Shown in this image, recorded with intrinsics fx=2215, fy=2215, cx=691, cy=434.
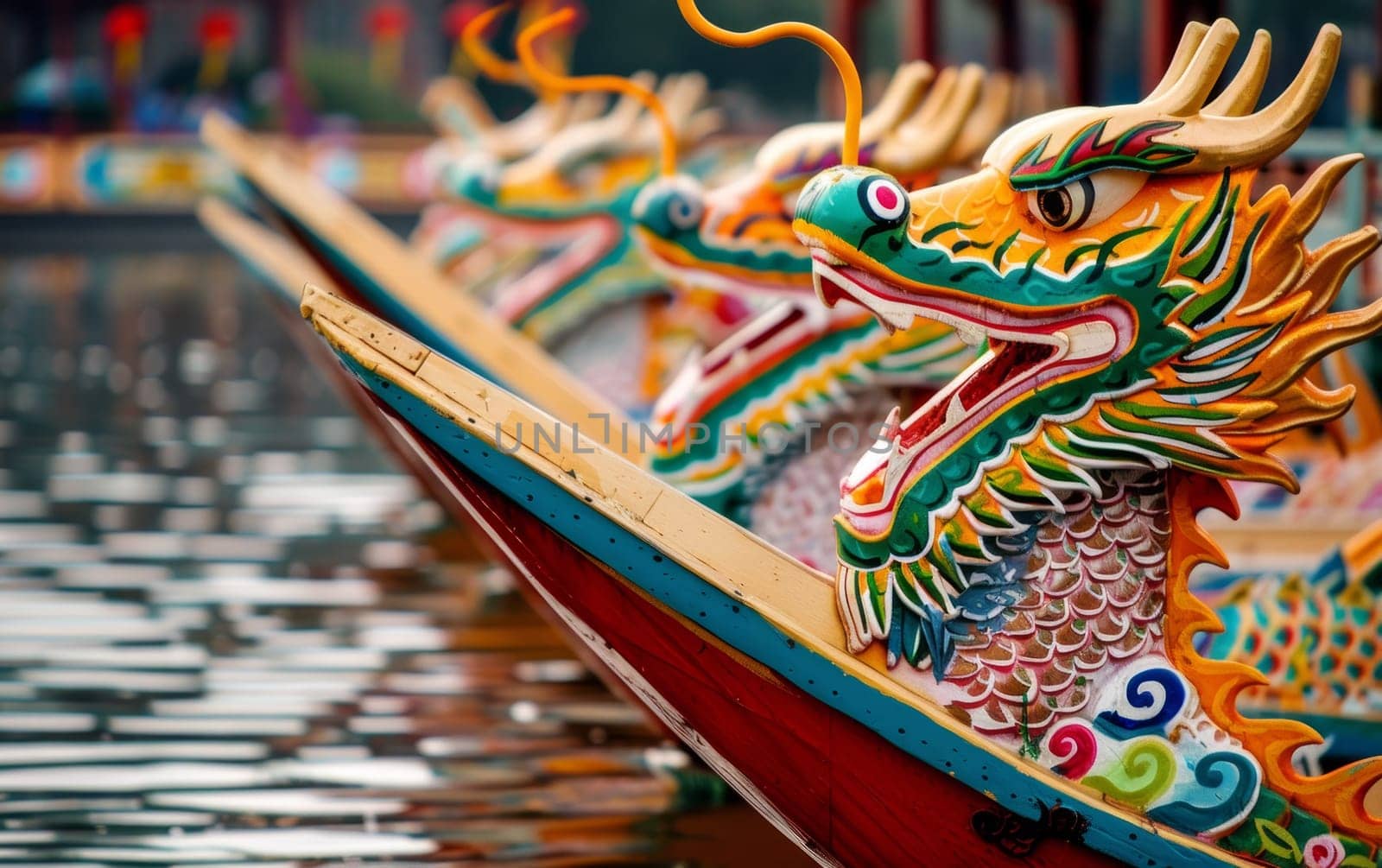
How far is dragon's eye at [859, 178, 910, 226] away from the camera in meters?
3.37

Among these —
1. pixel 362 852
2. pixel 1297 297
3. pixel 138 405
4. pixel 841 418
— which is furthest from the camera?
pixel 138 405

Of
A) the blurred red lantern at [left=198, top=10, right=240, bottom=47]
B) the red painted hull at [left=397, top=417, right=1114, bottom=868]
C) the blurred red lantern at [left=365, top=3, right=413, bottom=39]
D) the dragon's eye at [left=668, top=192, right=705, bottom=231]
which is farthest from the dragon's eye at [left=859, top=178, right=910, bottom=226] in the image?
the blurred red lantern at [left=198, top=10, right=240, bottom=47]

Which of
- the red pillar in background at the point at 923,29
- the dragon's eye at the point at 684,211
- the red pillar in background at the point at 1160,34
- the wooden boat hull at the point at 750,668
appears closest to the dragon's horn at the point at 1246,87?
the wooden boat hull at the point at 750,668

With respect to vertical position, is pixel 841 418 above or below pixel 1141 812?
above

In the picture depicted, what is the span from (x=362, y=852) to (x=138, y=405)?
28.2ft

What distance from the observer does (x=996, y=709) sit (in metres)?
3.52

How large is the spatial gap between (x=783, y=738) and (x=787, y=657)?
0.15 metres

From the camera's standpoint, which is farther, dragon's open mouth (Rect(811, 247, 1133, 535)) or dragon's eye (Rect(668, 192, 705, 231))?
dragon's eye (Rect(668, 192, 705, 231))

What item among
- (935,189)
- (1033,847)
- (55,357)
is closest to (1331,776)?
(1033,847)

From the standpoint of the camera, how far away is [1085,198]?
11.2ft

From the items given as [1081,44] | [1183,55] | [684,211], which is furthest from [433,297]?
[1183,55]

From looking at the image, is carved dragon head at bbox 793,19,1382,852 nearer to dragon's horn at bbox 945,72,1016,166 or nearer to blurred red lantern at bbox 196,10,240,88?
dragon's horn at bbox 945,72,1016,166

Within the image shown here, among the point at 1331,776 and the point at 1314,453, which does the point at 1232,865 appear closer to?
the point at 1331,776

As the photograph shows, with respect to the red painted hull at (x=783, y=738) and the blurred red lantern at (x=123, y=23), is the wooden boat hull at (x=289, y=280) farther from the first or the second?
the blurred red lantern at (x=123, y=23)
